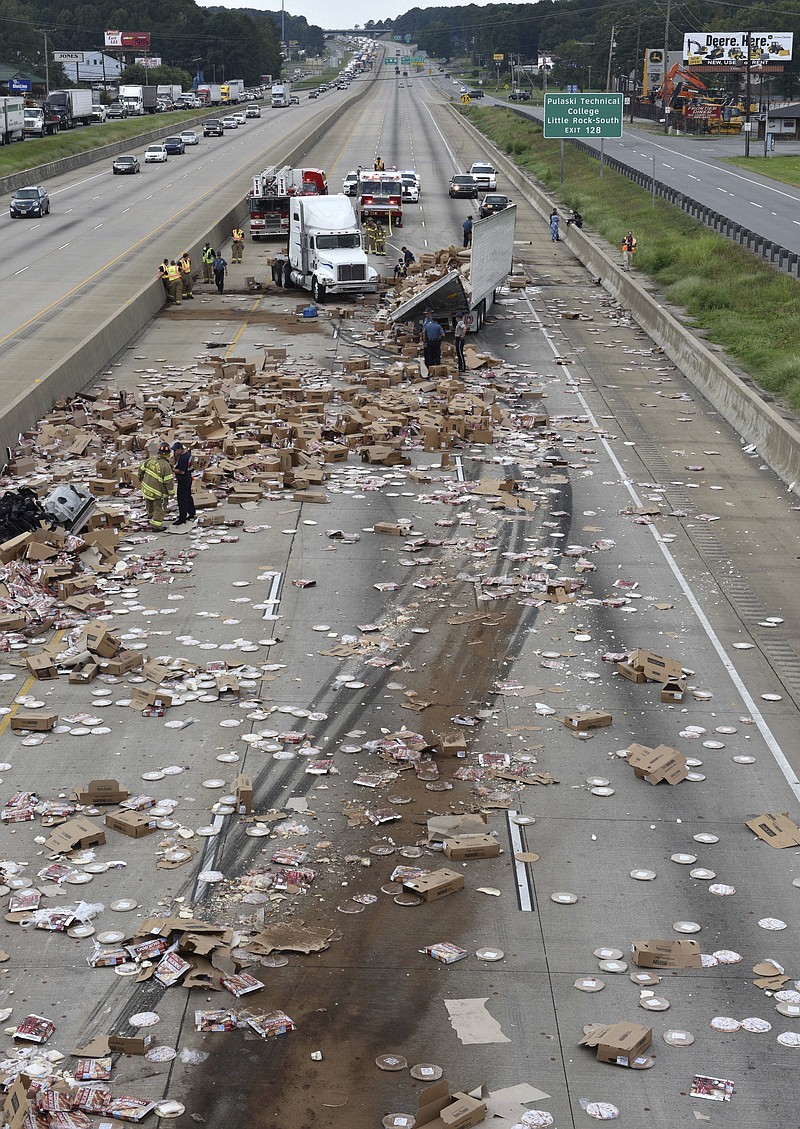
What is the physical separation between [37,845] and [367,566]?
8.78 meters

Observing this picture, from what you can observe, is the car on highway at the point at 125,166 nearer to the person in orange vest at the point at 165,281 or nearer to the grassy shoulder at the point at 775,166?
the grassy shoulder at the point at 775,166

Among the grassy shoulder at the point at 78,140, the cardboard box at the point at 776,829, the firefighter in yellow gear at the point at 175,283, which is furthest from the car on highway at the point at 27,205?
the cardboard box at the point at 776,829

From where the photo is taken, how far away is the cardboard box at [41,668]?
16578mm

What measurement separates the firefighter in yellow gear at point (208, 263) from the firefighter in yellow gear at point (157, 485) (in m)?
27.8

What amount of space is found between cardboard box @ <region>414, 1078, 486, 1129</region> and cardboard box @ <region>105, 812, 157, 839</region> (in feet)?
15.0

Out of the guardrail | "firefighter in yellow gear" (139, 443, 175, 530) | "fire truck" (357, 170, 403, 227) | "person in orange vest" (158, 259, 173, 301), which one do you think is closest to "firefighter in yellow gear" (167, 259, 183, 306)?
"person in orange vest" (158, 259, 173, 301)

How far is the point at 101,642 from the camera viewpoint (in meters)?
16.9

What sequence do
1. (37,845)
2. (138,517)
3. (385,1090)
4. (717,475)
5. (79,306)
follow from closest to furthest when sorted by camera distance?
(385,1090), (37,845), (138,517), (717,475), (79,306)

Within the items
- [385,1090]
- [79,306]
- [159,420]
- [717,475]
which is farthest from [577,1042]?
[79,306]

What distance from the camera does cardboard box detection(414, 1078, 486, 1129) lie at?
9.02 m

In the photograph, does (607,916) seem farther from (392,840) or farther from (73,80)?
(73,80)

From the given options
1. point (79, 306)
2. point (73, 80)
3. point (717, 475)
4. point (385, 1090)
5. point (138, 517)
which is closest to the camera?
point (385, 1090)

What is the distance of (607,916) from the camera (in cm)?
1171

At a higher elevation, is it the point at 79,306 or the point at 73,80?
the point at 73,80
